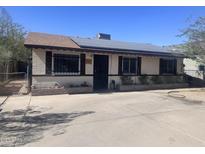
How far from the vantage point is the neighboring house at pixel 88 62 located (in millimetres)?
12891

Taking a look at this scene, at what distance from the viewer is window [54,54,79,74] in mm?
13383

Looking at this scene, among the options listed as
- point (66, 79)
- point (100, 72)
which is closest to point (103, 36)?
point (100, 72)

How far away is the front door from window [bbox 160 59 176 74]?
4730 millimetres

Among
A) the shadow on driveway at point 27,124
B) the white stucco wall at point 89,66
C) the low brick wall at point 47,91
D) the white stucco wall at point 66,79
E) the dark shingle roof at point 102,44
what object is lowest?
the shadow on driveway at point 27,124

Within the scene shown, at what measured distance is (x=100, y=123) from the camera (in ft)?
22.2

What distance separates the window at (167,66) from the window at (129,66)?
97.7 inches

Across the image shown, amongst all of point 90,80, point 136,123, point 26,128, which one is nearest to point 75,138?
point 26,128

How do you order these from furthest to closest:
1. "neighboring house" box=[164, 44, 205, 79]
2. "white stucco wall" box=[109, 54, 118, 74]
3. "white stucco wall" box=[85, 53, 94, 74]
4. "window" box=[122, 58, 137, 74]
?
"neighboring house" box=[164, 44, 205, 79], "window" box=[122, 58, 137, 74], "white stucco wall" box=[109, 54, 118, 74], "white stucco wall" box=[85, 53, 94, 74]

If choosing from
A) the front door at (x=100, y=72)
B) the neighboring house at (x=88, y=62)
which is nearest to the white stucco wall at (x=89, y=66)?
the neighboring house at (x=88, y=62)

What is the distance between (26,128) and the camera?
6.26 meters

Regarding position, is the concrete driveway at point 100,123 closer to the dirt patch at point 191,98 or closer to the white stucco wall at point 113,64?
the dirt patch at point 191,98

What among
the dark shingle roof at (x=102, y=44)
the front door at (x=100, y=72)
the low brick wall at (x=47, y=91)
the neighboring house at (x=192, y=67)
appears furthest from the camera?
the neighboring house at (x=192, y=67)

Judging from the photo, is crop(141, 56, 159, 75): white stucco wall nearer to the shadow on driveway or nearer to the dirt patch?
the dirt patch

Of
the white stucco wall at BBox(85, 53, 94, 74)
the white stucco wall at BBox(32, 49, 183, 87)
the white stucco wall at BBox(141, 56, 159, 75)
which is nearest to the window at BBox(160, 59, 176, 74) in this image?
the white stucco wall at BBox(32, 49, 183, 87)
